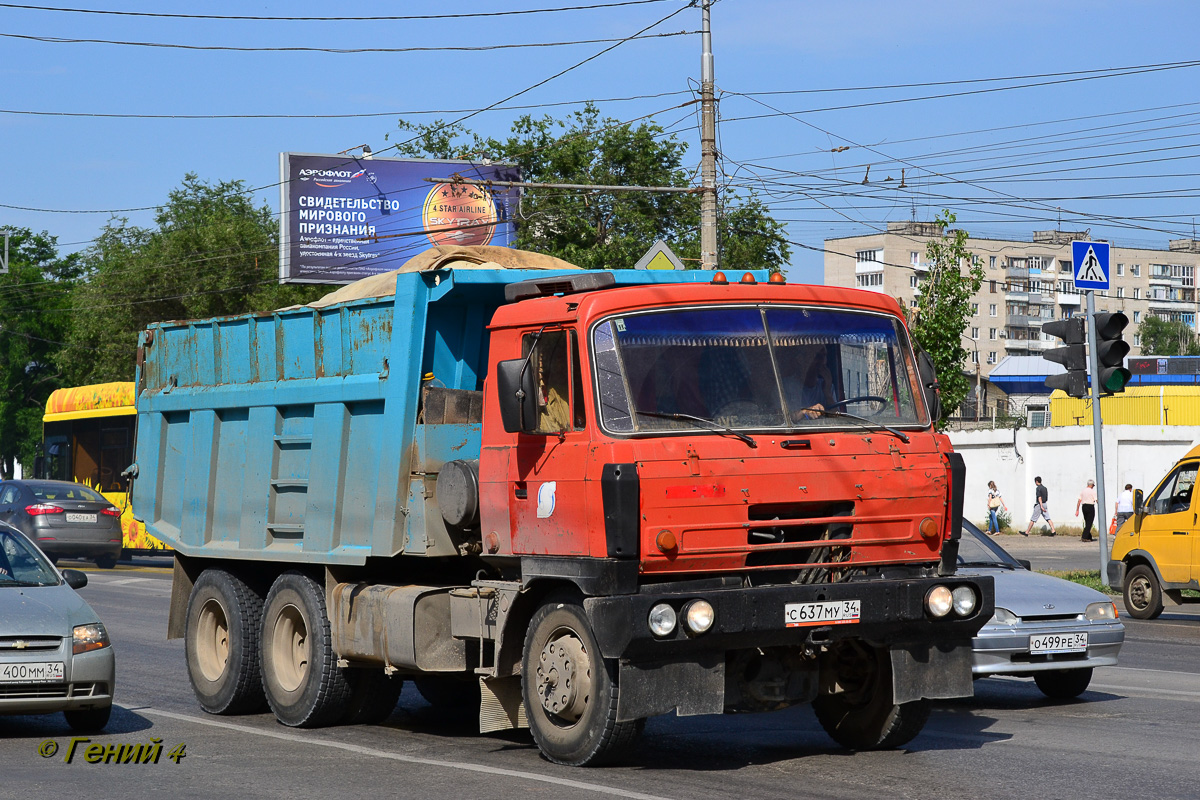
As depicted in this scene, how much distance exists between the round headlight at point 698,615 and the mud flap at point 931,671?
123cm

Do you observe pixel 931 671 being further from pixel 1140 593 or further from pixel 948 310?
pixel 948 310

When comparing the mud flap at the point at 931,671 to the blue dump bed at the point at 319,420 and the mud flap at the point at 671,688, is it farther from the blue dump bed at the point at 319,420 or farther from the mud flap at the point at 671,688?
the blue dump bed at the point at 319,420

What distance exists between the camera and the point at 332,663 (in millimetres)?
9508

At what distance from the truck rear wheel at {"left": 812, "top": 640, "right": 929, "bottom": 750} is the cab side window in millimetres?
10254

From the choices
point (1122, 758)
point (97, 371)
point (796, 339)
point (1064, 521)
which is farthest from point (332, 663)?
point (97, 371)

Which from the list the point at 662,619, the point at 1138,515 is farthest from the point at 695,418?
the point at 1138,515

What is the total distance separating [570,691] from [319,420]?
3044 millimetres

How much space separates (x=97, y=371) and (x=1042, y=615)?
52.6m

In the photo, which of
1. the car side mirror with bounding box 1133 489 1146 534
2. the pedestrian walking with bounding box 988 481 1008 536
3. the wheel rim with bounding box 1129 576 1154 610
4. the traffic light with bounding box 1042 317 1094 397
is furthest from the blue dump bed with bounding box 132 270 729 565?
the pedestrian walking with bounding box 988 481 1008 536

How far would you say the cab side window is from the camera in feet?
56.6

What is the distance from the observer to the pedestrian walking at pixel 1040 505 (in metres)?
40.2

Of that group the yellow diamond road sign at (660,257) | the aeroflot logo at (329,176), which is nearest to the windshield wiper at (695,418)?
the yellow diamond road sign at (660,257)

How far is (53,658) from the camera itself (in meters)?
9.20

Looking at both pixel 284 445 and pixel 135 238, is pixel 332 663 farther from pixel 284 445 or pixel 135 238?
pixel 135 238
